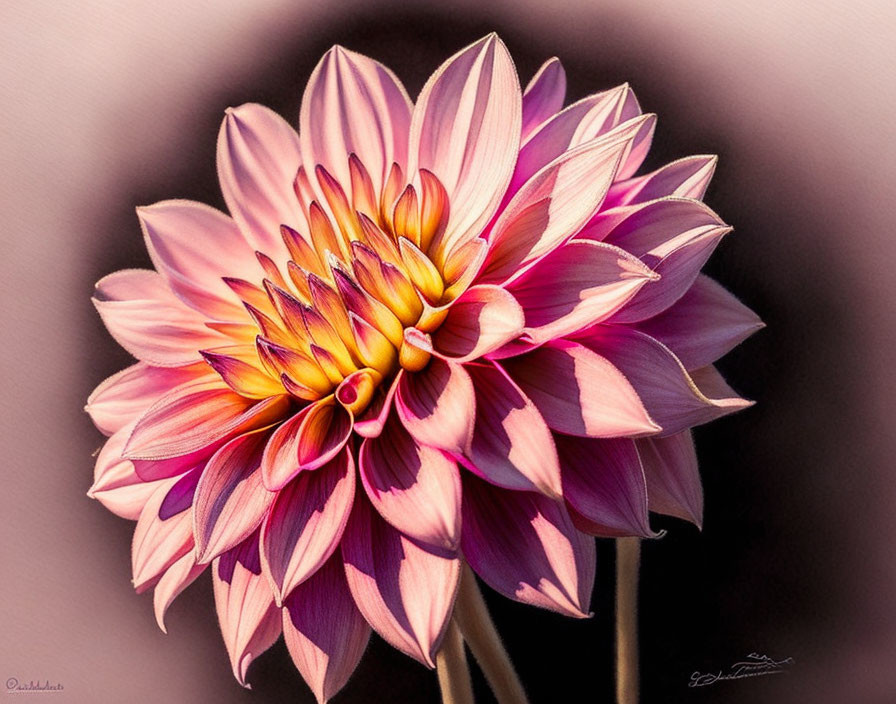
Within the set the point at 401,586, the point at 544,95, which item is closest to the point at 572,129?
the point at 544,95

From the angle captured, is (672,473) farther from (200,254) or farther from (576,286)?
(200,254)

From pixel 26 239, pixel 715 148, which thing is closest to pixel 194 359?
pixel 26 239

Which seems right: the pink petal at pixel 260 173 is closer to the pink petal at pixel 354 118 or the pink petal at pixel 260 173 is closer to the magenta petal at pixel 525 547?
the pink petal at pixel 354 118

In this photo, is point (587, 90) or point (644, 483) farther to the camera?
point (587, 90)


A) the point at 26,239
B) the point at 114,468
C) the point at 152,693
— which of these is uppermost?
the point at 26,239

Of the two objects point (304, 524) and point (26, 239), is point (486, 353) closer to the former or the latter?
point (304, 524)

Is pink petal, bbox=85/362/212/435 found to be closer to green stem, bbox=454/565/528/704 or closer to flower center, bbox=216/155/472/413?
flower center, bbox=216/155/472/413

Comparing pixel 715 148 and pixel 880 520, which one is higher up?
pixel 715 148
